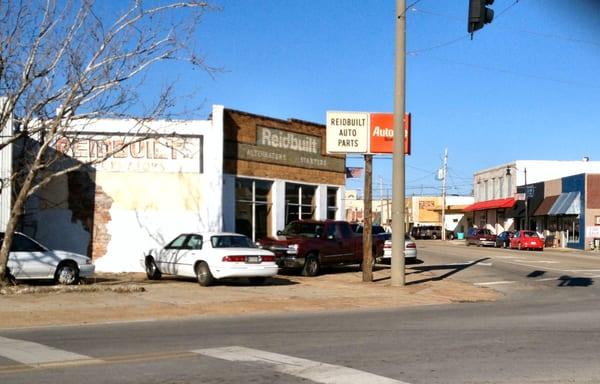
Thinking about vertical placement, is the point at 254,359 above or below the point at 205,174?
below

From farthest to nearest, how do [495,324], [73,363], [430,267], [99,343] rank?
[430,267] → [495,324] → [99,343] → [73,363]

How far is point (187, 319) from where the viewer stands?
13.9 meters

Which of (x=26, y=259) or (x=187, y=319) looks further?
(x=26, y=259)

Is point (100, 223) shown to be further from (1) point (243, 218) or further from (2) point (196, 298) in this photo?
(2) point (196, 298)

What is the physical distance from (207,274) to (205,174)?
5787 mm

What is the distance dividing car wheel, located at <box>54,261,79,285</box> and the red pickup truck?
19.2 ft

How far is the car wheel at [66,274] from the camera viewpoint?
18.9m

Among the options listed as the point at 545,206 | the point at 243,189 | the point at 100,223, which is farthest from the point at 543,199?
the point at 100,223

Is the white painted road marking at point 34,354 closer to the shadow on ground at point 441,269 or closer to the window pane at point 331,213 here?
the shadow on ground at point 441,269

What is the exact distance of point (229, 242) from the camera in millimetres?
19453

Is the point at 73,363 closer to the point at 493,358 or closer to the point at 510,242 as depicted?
the point at 493,358

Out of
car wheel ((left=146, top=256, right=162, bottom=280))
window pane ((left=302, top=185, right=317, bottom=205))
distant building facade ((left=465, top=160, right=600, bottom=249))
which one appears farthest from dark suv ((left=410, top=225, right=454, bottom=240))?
car wheel ((left=146, top=256, right=162, bottom=280))

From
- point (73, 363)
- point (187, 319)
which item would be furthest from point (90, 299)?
point (73, 363)

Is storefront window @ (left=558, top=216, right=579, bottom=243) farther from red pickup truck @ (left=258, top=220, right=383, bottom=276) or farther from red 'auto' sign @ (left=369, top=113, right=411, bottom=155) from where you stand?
red 'auto' sign @ (left=369, top=113, right=411, bottom=155)
